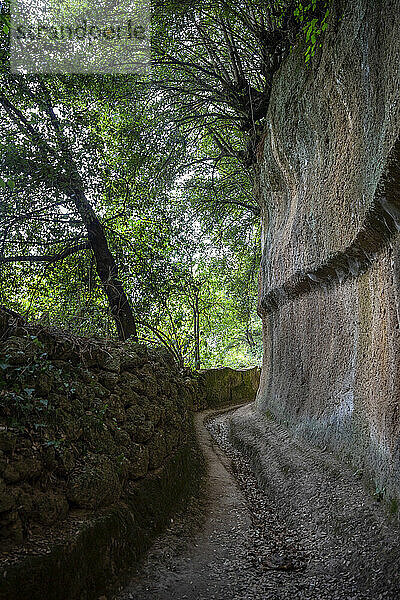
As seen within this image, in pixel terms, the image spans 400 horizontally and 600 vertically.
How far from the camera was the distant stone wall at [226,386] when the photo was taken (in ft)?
44.5

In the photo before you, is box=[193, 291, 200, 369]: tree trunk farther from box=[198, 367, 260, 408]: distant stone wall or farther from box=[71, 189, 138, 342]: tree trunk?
box=[71, 189, 138, 342]: tree trunk

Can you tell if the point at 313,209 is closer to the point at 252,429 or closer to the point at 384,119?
the point at 384,119

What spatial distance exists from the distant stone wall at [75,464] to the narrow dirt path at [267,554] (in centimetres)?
25

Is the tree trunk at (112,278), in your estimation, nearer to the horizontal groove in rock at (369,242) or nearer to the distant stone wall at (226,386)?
the distant stone wall at (226,386)

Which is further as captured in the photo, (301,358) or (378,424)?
(301,358)

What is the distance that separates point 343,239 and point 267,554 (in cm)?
304


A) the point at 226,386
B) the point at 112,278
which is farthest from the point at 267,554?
the point at 226,386

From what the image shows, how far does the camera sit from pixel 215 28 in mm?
7734

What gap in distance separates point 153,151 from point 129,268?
8.83 feet

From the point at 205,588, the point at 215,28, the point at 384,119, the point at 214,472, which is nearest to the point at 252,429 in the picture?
the point at 214,472

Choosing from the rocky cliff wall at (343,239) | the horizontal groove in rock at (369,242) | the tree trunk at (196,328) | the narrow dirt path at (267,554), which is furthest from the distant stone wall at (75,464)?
the tree trunk at (196,328)

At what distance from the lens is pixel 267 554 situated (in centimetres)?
388

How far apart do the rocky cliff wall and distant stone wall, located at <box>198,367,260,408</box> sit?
5916mm

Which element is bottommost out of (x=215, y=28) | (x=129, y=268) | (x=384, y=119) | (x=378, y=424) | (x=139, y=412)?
(x=378, y=424)
